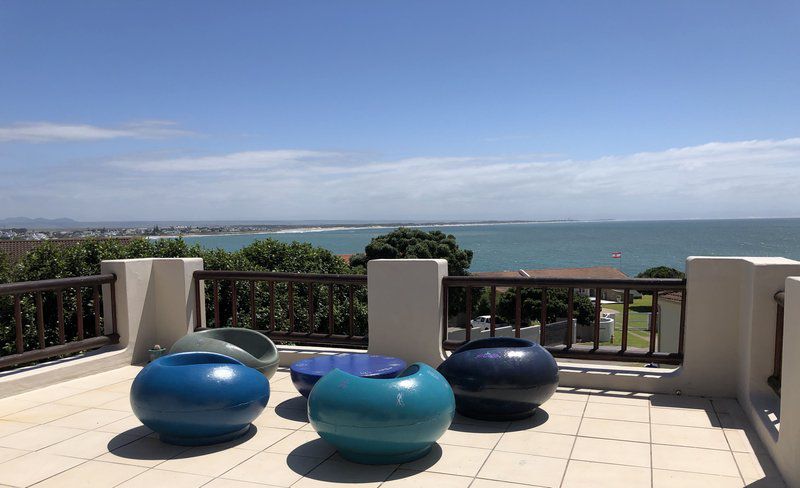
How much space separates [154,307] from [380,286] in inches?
127

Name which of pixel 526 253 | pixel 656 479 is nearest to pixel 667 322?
pixel 656 479

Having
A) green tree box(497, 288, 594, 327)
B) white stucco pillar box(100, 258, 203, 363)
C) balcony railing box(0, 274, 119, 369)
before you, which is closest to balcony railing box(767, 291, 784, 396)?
white stucco pillar box(100, 258, 203, 363)

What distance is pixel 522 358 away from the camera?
189 inches

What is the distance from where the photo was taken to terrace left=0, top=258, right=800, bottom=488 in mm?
3848

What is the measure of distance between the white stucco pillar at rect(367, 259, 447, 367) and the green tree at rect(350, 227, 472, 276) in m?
33.6

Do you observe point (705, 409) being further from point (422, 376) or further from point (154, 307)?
point (154, 307)

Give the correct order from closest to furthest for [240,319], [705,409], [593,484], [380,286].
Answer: [593,484] → [705,409] → [380,286] → [240,319]

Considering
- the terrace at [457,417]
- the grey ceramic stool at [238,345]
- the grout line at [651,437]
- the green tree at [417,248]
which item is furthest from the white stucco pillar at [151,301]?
the green tree at [417,248]

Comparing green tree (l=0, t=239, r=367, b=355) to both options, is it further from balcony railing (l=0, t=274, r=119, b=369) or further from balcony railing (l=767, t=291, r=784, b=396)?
balcony railing (l=767, t=291, r=784, b=396)

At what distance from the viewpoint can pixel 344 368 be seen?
5.20m

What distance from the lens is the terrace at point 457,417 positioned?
3.85 metres

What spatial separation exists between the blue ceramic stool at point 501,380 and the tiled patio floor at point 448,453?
6.0 inches

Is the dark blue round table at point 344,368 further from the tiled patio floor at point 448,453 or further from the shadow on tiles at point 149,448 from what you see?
the shadow on tiles at point 149,448

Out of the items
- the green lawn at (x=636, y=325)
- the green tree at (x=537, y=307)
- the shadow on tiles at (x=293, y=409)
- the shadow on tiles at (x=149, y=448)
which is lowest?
the green lawn at (x=636, y=325)
